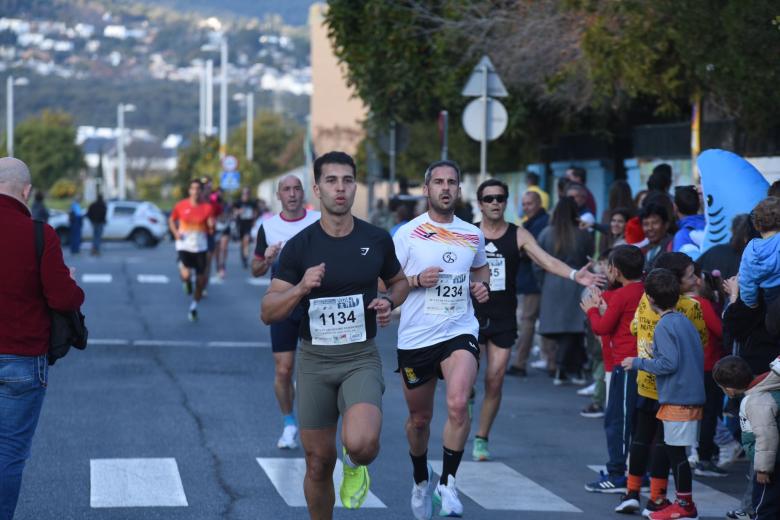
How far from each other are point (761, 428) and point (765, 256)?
119 centimetres

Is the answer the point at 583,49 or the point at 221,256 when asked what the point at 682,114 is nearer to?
the point at 583,49

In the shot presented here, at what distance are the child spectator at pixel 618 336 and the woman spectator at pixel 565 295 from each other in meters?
4.55

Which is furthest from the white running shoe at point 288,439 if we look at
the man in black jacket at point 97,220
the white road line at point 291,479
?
the man in black jacket at point 97,220

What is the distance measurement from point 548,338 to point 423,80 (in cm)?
896

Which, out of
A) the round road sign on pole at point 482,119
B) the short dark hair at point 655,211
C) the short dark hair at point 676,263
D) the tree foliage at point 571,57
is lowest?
the short dark hair at point 676,263

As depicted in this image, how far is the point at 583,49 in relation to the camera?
57.7ft

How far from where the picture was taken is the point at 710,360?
393 inches

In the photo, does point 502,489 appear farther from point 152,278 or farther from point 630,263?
point 152,278

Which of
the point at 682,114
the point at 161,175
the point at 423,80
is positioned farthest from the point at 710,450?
the point at 161,175

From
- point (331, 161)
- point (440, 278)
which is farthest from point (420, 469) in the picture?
point (331, 161)

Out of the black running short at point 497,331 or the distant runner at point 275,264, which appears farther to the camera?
the distant runner at point 275,264

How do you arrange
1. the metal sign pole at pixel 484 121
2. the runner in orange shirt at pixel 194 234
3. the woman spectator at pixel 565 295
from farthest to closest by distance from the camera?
1. the runner in orange shirt at pixel 194 234
2. the metal sign pole at pixel 484 121
3. the woman spectator at pixel 565 295

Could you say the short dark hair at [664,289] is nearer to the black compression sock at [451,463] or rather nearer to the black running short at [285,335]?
the black compression sock at [451,463]

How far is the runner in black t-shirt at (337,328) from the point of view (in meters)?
7.49
